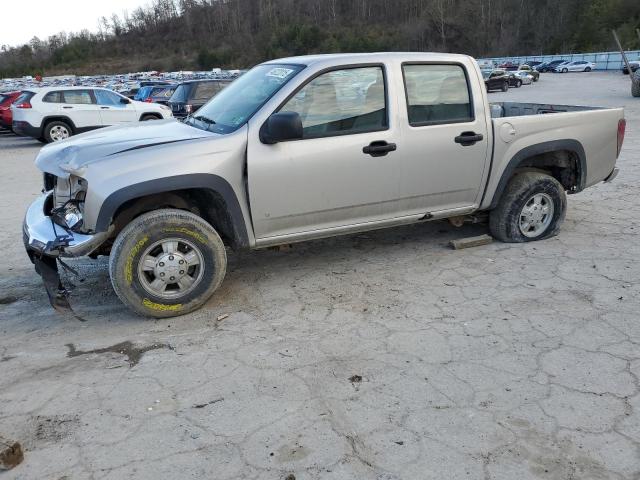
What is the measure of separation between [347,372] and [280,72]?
2478 mm

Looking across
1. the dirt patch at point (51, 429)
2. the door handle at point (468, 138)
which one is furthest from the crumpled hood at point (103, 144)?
the door handle at point (468, 138)

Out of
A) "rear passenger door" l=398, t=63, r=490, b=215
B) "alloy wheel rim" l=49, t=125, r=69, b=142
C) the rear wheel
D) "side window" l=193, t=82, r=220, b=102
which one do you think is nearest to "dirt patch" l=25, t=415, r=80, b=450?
"rear passenger door" l=398, t=63, r=490, b=215

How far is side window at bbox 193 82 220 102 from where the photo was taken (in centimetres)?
1480

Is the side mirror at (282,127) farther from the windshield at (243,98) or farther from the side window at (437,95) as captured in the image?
the side window at (437,95)

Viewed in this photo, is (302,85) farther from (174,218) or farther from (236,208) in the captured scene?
(174,218)

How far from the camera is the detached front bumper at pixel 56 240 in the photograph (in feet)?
12.2

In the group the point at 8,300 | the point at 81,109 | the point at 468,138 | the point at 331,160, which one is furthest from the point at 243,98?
the point at 81,109

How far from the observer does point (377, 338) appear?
3621 millimetres

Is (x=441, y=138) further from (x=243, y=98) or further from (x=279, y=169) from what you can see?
(x=243, y=98)

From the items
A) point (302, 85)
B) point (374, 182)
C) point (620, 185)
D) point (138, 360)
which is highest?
point (302, 85)

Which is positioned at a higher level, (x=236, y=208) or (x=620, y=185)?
(x=236, y=208)

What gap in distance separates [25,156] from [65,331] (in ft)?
37.6

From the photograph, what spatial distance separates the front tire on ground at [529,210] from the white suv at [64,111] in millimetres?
13022

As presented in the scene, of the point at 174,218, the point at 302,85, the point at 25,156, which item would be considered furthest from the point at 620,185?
the point at 25,156
